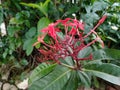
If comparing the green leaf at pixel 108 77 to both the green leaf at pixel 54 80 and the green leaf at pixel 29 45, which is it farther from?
the green leaf at pixel 29 45

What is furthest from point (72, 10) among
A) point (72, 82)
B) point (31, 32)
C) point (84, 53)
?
point (72, 82)

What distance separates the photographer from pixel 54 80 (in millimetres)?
869

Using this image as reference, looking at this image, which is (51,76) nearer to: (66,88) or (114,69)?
(66,88)

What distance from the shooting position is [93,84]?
1230mm

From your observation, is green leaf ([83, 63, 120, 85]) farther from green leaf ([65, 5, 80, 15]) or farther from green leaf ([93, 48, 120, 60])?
green leaf ([65, 5, 80, 15])

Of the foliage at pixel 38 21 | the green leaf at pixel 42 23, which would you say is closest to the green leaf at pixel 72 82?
the foliage at pixel 38 21

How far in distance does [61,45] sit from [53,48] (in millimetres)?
38

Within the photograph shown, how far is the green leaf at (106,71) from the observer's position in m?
0.83

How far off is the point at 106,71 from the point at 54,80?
0.65 feet

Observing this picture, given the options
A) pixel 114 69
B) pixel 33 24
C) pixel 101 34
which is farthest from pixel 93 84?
pixel 33 24

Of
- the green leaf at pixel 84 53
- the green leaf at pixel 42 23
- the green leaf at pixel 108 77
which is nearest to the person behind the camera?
the green leaf at pixel 108 77

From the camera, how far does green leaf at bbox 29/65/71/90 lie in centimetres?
85

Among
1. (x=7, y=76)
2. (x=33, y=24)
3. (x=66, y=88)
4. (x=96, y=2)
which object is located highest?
(x=96, y=2)

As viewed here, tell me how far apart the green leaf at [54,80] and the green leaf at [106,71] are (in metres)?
0.08
